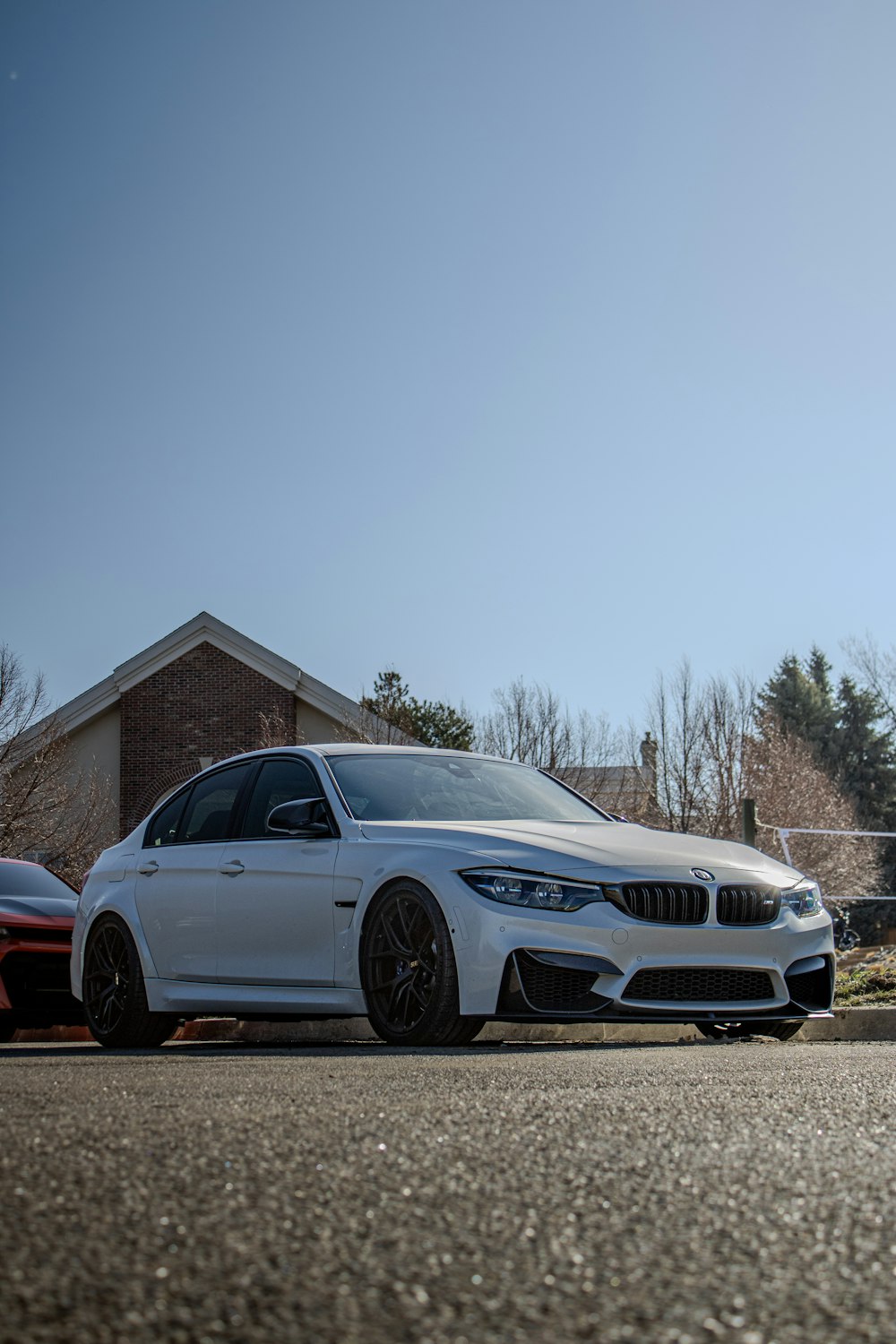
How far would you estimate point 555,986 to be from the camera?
674 centimetres

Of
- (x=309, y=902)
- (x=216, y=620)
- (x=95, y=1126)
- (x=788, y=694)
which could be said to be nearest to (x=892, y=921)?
(x=788, y=694)

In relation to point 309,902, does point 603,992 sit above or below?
below

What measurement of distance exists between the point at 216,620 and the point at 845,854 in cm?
2024

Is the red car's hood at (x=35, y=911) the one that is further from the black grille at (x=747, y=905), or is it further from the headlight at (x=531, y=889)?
the black grille at (x=747, y=905)

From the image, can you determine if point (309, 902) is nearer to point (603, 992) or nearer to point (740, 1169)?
point (603, 992)

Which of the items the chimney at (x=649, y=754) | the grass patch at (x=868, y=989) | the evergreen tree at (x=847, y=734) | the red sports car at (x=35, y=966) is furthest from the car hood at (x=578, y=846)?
the evergreen tree at (x=847, y=734)

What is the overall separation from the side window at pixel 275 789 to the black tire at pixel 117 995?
3.36 ft

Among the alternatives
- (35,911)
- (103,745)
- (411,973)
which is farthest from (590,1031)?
(103,745)

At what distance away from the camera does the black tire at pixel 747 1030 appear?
26.7ft

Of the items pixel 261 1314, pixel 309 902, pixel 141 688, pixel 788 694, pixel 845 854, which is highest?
pixel 788 694

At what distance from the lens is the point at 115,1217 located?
91.4 inches

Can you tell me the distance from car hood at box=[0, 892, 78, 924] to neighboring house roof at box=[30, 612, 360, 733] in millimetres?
22591

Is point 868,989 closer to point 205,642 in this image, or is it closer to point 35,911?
point 35,911

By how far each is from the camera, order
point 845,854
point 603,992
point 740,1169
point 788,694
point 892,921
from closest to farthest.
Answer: point 740,1169, point 603,992, point 845,854, point 892,921, point 788,694
